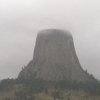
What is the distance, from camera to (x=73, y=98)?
199 metres

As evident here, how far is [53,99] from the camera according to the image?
190125mm

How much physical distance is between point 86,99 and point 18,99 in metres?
57.5

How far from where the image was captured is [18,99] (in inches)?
7805

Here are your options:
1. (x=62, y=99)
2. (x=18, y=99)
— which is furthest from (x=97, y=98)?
(x=18, y=99)

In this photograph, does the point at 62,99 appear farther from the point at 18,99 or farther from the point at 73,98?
the point at 18,99

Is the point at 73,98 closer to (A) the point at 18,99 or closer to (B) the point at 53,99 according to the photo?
(B) the point at 53,99

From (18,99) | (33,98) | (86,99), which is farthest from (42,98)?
(86,99)

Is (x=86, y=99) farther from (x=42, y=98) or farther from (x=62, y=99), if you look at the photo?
(x=42, y=98)

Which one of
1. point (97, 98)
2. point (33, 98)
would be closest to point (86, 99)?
point (97, 98)

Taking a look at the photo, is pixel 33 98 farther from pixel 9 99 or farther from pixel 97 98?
pixel 97 98

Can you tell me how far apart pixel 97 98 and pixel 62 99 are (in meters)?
30.1

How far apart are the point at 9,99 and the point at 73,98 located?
5423 centimetres

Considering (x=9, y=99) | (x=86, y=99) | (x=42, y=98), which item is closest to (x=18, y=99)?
(x=9, y=99)

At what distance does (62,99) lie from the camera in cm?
19388
